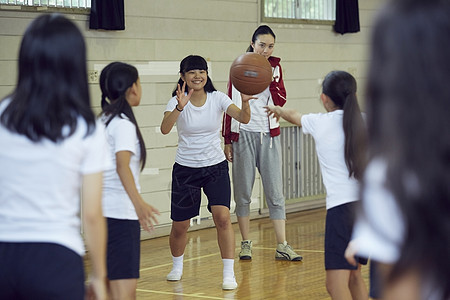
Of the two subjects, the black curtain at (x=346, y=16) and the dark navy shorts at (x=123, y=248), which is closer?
the dark navy shorts at (x=123, y=248)

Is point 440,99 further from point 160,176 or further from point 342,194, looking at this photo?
point 160,176

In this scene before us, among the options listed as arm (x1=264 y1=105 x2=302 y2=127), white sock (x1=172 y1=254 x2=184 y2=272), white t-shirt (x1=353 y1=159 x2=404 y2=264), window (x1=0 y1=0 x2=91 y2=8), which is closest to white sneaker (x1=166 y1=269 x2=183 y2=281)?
white sock (x1=172 y1=254 x2=184 y2=272)

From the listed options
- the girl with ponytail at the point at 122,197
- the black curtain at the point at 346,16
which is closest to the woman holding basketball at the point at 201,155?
the girl with ponytail at the point at 122,197

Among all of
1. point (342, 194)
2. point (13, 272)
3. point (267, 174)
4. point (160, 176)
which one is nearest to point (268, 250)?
point (267, 174)

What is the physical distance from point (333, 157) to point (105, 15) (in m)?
3.12

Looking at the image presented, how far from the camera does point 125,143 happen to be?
10.1 feet

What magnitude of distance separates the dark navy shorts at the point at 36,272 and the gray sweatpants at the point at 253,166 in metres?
3.76

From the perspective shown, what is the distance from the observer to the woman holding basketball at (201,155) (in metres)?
4.73

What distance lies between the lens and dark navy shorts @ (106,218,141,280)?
3.15 metres

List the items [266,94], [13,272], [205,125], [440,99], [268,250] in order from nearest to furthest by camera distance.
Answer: [440,99]
[13,272]
[205,125]
[266,94]
[268,250]

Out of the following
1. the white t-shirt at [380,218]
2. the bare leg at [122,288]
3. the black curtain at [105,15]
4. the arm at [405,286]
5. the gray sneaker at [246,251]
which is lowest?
the gray sneaker at [246,251]

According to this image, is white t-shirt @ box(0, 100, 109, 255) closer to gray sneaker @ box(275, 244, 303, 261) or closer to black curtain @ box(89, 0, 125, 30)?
gray sneaker @ box(275, 244, 303, 261)

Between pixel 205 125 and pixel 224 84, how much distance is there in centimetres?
227

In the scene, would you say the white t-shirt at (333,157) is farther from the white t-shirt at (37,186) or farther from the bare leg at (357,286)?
the white t-shirt at (37,186)
